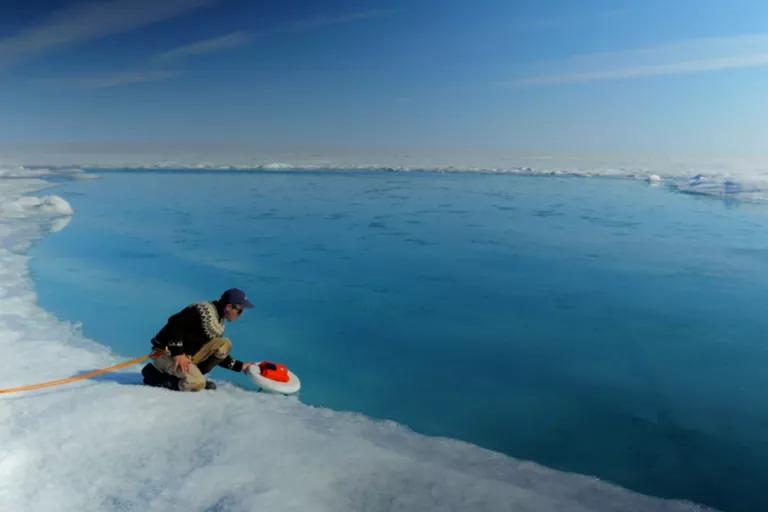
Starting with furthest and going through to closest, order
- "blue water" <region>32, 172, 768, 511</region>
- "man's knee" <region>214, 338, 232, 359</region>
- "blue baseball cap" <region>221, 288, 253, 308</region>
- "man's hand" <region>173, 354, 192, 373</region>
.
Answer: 1. "man's knee" <region>214, 338, 232, 359</region>
2. "blue water" <region>32, 172, 768, 511</region>
3. "man's hand" <region>173, 354, 192, 373</region>
4. "blue baseball cap" <region>221, 288, 253, 308</region>

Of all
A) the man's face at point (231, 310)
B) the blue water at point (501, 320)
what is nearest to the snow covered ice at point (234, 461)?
the blue water at point (501, 320)

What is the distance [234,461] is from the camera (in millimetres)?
3104

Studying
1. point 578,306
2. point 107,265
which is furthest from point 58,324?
point 578,306

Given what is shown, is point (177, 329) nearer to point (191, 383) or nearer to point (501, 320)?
point (191, 383)

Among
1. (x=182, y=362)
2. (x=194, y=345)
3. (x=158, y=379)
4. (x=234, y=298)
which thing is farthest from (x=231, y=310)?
(x=158, y=379)

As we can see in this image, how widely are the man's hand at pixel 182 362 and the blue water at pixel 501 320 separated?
0.96 m

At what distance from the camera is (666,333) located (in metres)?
6.14

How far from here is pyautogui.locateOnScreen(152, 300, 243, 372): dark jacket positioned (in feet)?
12.4

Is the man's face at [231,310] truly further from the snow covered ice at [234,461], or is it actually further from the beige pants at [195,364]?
the snow covered ice at [234,461]

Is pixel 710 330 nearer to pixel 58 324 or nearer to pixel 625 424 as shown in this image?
pixel 625 424

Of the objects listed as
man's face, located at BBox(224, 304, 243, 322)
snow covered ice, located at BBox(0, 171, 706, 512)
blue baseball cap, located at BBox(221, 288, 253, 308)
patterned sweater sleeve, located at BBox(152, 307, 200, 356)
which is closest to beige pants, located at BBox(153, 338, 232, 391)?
snow covered ice, located at BBox(0, 171, 706, 512)

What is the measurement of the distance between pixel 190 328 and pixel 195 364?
41cm

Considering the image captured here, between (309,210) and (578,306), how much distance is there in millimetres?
11581

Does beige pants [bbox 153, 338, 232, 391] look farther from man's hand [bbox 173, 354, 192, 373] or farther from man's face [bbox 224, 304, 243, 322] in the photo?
man's face [bbox 224, 304, 243, 322]
